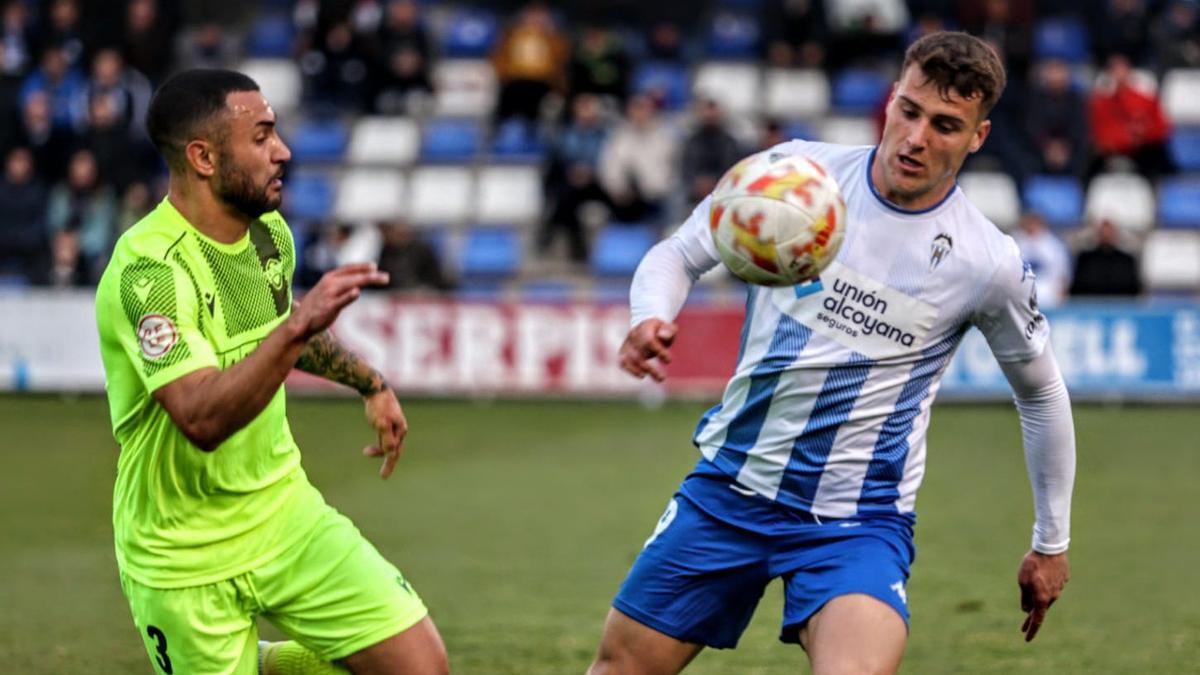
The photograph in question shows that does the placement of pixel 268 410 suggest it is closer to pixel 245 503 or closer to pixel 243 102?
pixel 245 503

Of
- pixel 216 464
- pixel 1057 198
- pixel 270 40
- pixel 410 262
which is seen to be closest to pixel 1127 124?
pixel 1057 198

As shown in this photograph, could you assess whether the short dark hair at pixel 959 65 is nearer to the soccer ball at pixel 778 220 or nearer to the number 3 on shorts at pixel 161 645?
the soccer ball at pixel 778 220

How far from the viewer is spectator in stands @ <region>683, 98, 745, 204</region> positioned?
61.9 ft

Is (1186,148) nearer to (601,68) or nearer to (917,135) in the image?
(601,68)

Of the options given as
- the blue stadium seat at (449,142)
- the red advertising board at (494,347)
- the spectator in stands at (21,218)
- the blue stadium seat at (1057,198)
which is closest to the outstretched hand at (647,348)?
the red advertising board at (494,347)

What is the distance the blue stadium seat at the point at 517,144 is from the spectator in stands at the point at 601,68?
0.81 meters

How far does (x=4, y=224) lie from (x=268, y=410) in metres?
15.2

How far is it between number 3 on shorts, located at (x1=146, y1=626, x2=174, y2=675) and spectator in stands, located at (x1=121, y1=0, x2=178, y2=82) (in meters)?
17.0

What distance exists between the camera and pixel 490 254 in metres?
19.8

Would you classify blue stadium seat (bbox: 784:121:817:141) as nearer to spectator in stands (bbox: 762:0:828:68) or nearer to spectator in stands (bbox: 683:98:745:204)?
spectator in stands (bbox: 762:0:828:68)

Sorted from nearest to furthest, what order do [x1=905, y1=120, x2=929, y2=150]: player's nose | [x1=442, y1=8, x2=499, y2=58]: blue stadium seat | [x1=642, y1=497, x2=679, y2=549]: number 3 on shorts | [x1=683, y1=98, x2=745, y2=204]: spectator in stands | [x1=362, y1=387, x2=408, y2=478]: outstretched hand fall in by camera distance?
[x1=905, y1=120, x2=929, y2=150]: player's nose → [x1=642, y1=497, x2=679, y2=549]: number 3 on shorts → [x1=362, y1=387, x2=408, y2=478]: outstretched hand → [x1=683, y1=98, x2=745, y2=204]: spectator in stands → [x1=442, y1=8, x2=499, y2=58]: blue stadium seat

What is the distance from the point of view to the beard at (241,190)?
5.29 meters

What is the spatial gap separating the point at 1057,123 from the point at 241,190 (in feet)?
51.6

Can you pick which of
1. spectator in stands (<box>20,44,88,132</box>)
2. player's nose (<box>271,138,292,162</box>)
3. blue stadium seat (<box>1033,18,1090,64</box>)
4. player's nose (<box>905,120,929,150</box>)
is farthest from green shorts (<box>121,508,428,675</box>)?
blue stadium seat (<box>1033,18,1090,64</box>)
